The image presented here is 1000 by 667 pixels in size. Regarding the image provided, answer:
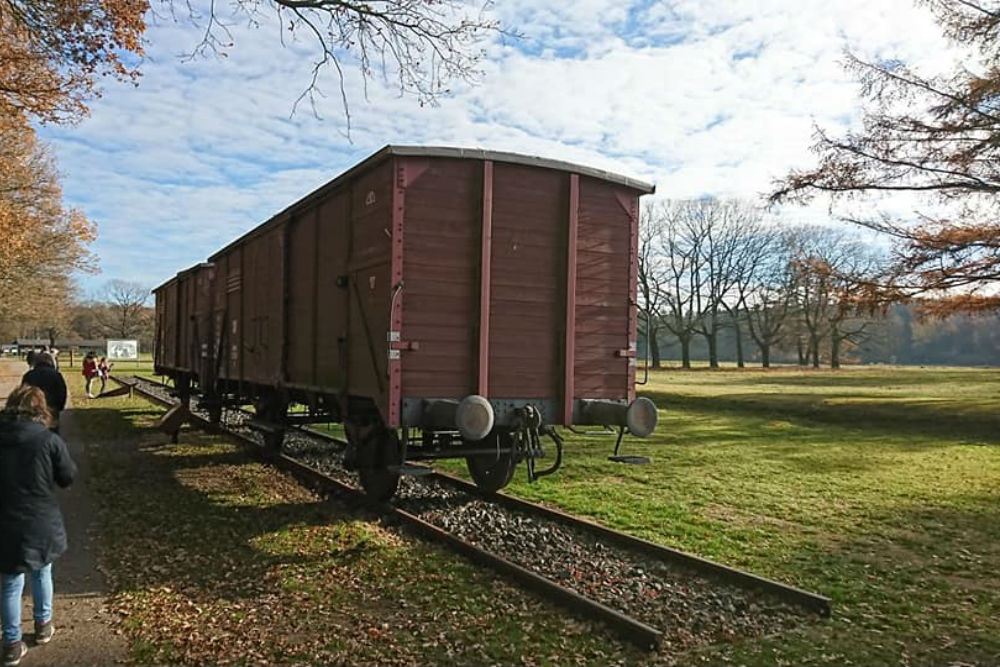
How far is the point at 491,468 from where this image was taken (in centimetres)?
934

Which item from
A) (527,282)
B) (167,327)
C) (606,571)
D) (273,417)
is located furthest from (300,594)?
(167,327)

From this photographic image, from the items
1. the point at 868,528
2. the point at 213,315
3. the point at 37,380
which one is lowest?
the point at 868,528

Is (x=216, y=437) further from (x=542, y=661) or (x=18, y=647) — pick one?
(x=542, y=661)

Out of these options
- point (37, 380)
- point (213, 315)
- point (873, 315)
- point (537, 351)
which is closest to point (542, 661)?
point (537, 351)

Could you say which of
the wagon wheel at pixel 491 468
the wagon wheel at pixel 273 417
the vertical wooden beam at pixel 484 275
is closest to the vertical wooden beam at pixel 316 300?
the wagon wheel at pixel 491 468

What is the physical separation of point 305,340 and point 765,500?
6047 mm

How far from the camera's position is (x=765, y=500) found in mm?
9898

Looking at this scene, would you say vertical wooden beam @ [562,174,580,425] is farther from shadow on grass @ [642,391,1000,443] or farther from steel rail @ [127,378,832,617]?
shadow on grass @ [642,391,1000,443]

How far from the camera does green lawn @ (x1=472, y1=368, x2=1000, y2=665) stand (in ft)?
17.2

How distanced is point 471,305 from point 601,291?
1543mm

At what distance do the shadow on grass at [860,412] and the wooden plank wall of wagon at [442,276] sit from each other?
14.4 metres

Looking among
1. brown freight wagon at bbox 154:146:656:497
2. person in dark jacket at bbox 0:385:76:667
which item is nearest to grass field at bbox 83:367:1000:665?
person in dark jacket at bbox 0:385:76:667

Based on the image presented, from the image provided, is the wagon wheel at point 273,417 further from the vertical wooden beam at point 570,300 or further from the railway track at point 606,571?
the vertical wooden beam at point 570,300

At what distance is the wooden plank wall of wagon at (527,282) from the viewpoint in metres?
7.74
